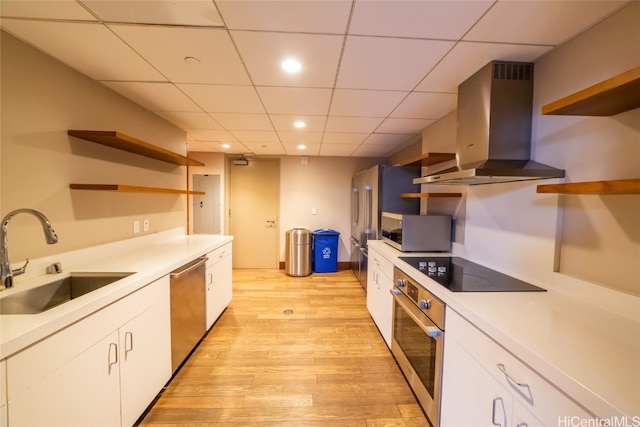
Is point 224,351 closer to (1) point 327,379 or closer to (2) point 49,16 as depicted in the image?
(1) point 327,379

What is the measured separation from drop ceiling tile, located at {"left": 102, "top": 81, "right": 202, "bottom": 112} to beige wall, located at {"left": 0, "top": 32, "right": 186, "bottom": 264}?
0.31 feet

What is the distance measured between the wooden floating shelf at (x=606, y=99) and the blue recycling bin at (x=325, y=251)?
12.4 feet

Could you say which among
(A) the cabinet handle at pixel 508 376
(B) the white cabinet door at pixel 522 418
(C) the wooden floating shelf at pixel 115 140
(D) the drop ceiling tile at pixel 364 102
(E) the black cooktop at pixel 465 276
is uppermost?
(D) the drop ceiling tile at pixel 364 102

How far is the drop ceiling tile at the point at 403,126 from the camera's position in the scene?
270cm

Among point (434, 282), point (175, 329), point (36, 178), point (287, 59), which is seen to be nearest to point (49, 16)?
point (36, 178)

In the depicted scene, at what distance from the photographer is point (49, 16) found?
1.21 metres

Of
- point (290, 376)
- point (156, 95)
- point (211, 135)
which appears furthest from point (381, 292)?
point (211, 135)

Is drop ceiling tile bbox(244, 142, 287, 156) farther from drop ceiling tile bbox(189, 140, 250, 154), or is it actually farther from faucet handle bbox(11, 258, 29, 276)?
faucet handle bbox(11, 258, 29, 276)

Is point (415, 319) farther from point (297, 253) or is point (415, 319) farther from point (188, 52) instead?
point (297, 253)

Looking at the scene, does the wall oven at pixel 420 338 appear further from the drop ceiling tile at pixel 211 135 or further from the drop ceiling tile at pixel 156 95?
the drop ceiling tile at pixel 211 135

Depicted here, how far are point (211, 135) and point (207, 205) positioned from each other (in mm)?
1824

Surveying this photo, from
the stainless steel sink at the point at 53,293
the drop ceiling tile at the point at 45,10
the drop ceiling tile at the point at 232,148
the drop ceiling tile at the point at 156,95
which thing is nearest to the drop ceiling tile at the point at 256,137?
the drop ceiling tile at the point at 232,148

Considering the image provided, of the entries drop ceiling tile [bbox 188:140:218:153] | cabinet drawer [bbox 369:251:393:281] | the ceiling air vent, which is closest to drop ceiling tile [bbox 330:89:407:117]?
the ceiling air vent

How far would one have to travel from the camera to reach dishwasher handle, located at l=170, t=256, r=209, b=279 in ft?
→ 5.95
